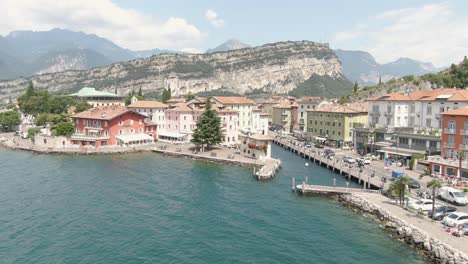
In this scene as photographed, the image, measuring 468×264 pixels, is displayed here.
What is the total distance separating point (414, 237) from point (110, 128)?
219ft

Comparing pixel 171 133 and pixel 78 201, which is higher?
pixel 171 133

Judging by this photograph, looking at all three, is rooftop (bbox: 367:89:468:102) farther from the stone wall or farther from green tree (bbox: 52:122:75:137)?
green tree (bbox: 52:122:75:137)

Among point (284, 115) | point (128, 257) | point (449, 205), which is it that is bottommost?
point (128, 257)

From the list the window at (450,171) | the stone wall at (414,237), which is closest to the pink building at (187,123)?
the window at (450,171)

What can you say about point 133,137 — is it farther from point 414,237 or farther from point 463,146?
point 414,237

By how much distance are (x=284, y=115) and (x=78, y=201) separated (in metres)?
88.4

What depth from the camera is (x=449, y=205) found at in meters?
38.3

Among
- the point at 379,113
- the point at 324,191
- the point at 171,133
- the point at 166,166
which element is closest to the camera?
the point at 324,191

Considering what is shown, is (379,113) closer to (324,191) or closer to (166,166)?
(324,191)

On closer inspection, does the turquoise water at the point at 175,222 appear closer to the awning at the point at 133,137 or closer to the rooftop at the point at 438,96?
the awning at the point at 133,137

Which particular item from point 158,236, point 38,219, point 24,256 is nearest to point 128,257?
point 158,236

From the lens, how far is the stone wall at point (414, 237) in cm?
2747

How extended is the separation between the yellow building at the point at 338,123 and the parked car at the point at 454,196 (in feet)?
138

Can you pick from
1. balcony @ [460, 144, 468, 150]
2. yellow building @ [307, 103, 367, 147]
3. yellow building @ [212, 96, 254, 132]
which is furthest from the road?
yellow building @ [212, 96, 254, 132]
